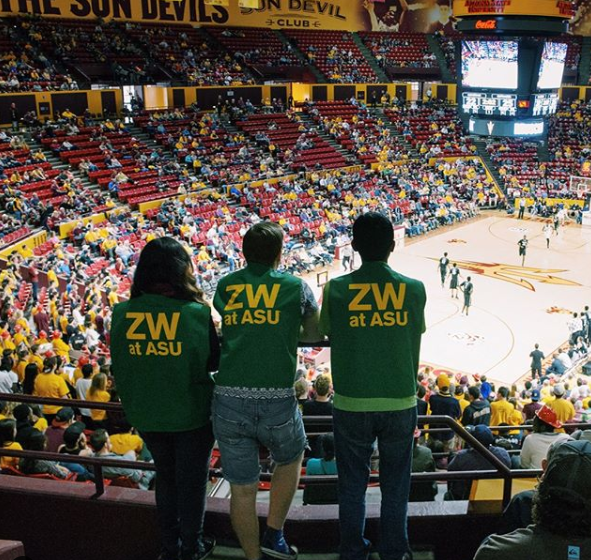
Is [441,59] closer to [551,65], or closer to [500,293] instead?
[551,65]

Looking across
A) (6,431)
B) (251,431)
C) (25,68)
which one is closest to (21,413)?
(6,431)

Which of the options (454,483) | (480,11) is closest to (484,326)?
(480,11)

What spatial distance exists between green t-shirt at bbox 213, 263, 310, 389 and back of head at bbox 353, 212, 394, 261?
36 cm

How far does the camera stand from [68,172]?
75.6ft

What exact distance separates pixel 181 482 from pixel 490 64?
19.5m

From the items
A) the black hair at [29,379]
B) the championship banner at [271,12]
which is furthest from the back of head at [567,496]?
the championship banner at [271,12]

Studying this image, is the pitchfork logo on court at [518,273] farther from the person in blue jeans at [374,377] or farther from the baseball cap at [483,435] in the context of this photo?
the person in blue jeans at [374,377]

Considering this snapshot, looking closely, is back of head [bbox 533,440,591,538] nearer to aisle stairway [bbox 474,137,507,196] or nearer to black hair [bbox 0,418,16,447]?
black hair [bbox 0,418,16,447]

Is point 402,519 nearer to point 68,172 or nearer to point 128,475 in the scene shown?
point 128,475

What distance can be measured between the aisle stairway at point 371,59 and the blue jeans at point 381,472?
40358mm

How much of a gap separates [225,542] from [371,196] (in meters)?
Result: 25.9

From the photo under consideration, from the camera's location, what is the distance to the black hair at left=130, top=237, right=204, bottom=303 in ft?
9.30

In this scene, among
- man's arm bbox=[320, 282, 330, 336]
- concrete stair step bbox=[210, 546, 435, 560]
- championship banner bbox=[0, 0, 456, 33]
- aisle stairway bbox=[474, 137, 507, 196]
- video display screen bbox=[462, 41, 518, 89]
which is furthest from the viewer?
aisle stairway bbox=[474, 137, 507, 196]

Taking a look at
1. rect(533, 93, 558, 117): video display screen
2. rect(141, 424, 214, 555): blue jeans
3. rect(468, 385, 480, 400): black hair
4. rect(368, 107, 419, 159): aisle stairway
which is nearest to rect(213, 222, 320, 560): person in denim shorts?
rect(141, 424, 214, 555): blue jeans
